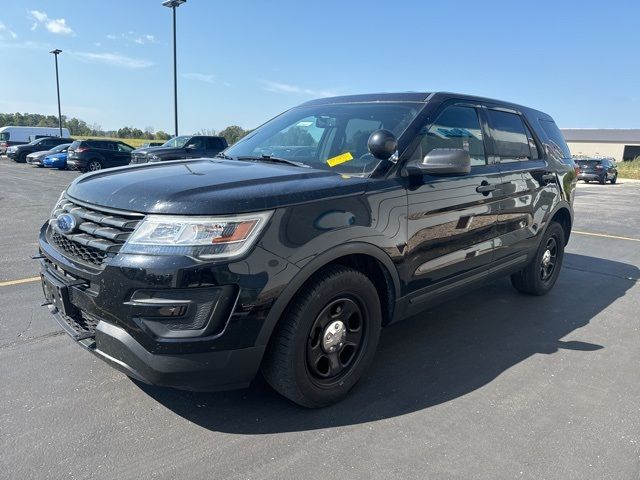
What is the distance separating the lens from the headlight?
7.76 feet

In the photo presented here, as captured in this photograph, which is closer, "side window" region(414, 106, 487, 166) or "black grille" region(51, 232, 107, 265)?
"black grille" region(51, 232, 107, 265)

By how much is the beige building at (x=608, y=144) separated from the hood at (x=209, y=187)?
74.4m

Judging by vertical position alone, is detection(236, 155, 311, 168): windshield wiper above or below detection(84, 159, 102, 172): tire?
above

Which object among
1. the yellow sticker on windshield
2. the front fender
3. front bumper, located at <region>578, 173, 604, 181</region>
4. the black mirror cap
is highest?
the black mirror cap

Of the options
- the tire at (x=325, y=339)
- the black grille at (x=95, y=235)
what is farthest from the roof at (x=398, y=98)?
the black grille at (x=95, y=235)

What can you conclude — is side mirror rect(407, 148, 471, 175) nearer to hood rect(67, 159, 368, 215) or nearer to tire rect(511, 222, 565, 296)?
hood rect(67, 159, 368, 215)

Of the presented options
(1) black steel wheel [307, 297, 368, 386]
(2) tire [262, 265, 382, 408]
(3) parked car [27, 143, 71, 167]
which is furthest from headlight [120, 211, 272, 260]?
(3) parked car [27, 143, 71, 167]

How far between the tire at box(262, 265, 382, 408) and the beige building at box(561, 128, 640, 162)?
2924 inches

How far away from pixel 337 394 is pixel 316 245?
3.15 feet

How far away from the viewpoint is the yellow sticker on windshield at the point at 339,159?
3297 millimetres

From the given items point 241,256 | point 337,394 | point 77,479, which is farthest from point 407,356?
point 77,479

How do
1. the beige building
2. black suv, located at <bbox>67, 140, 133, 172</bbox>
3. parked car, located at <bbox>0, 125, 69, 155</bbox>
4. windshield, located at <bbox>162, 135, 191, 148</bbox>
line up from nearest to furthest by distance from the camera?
windshield, located at <bbox>162, 135, 191, 148</bbox> < black suv, located at <bbox>67, 140, 133, 172</bbox> < parked car, located at <bbox>0, 125, 69, 155</bbox> < the beige building

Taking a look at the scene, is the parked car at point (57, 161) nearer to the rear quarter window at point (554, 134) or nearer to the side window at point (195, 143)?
the side window at point (195, 143)

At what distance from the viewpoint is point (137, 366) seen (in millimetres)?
2439
